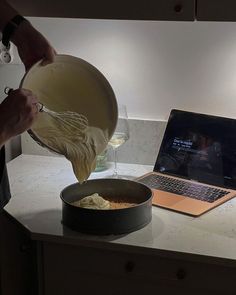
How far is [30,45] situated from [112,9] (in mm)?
249

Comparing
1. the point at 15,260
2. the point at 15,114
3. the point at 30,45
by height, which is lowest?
the point at 15,260

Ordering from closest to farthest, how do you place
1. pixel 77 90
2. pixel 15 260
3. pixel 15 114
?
pixel 15 114, pixel 77 90, pixel 15 260

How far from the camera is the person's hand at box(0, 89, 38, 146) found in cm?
128

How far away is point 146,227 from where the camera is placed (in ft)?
4.68

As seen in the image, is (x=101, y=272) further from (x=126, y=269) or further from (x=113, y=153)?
(x=113, y=153)

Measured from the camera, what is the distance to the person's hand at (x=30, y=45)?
1445 mm

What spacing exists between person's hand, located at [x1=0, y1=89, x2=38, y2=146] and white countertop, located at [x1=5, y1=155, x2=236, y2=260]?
0.29m

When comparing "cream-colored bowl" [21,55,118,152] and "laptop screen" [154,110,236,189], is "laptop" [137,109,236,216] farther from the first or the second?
"cream-colored bowl" [21,55,118,152]

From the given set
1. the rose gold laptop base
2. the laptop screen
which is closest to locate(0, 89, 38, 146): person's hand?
the rose gold laptop base

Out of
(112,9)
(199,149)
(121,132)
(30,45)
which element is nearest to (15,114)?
(30,45)

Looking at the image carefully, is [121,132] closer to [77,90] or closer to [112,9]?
[77,90]

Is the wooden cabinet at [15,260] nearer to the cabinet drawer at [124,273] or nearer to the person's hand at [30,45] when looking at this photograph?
the cabinet drawer at [124,273]

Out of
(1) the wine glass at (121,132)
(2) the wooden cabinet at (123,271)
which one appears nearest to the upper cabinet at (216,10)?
(1) the wine glass at (121,132)

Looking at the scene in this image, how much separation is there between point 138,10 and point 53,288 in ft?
2.62
